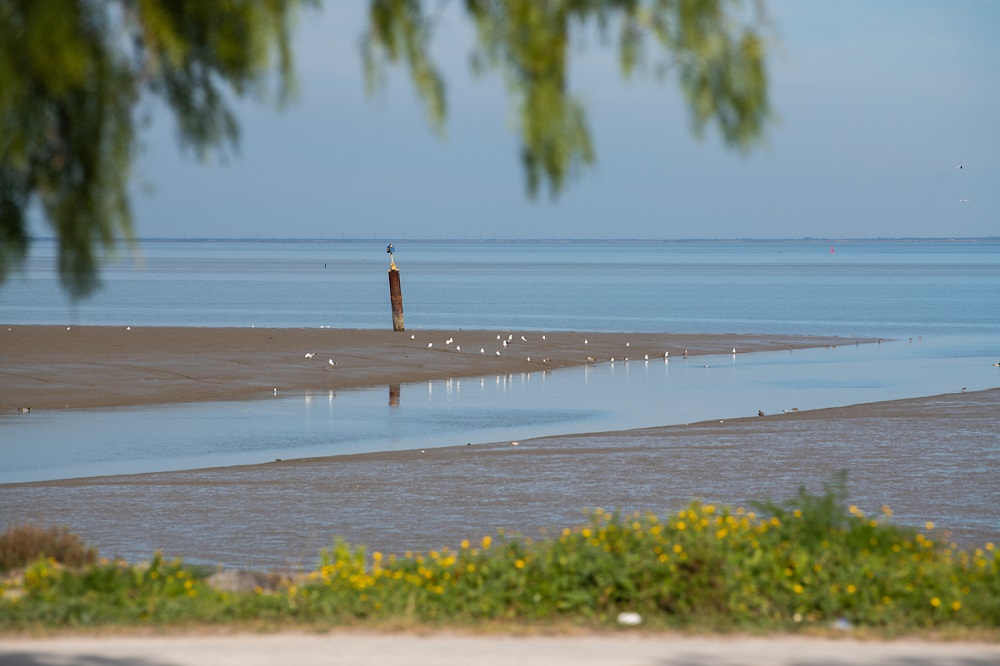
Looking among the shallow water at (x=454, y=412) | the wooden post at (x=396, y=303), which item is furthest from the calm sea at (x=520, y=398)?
the wooden post at (x=396, y=303)

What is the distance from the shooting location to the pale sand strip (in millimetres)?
28953

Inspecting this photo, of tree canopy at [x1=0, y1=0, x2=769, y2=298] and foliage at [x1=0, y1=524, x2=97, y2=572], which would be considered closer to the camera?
tree canopy at [x1=0, y1=0, x2=769, y2=298]

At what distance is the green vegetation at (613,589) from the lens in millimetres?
8922

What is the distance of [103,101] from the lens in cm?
526

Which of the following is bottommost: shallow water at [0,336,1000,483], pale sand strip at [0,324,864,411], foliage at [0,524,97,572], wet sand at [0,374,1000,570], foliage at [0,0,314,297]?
wet sand at [0,374,1000,570]

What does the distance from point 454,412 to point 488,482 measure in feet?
29.3

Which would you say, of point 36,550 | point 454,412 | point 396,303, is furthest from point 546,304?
point 36,550

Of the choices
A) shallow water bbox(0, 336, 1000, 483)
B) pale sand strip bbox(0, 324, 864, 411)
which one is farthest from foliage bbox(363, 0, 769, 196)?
pale sand strip bbox(0, 324, 864, 411)

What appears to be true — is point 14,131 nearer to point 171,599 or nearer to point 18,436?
point 171,599

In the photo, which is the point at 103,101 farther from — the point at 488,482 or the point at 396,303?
the point at 396,303

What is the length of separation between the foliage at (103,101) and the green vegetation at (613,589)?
13.5ft

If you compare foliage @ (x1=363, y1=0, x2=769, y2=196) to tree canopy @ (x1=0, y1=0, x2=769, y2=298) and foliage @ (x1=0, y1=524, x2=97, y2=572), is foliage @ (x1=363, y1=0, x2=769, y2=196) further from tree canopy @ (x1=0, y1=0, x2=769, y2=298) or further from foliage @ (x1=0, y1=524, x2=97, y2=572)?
foliage @ (x1=0, y1=524, x2=97, y2=572)

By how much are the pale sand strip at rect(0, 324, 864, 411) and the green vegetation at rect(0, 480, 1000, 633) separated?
18.1 meters

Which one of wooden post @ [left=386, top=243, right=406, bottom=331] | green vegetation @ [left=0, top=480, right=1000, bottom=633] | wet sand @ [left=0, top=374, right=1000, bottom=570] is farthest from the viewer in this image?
wooden post @ [left=386, top=243, right=406, bottom=331]
